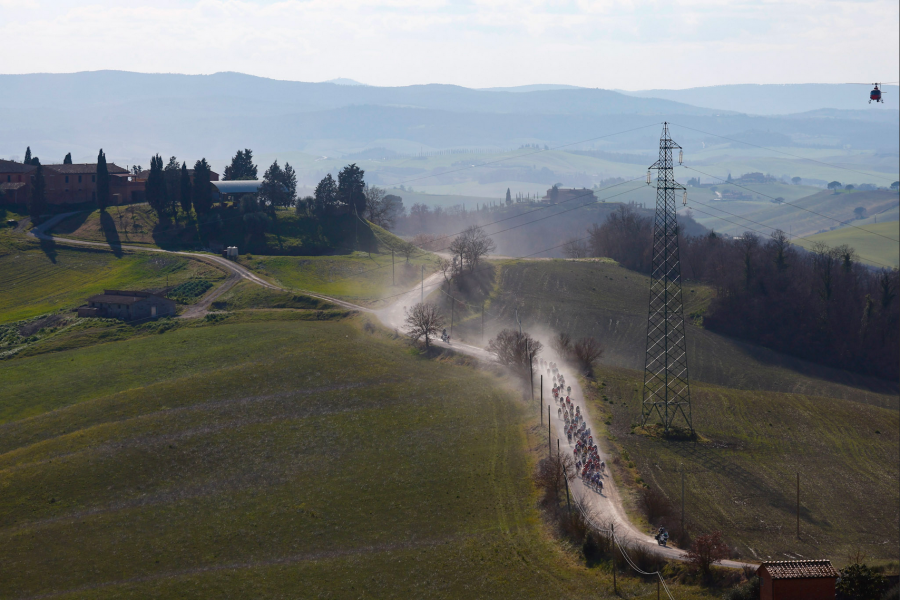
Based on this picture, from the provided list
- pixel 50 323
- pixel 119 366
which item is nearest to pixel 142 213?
pixel 50 323

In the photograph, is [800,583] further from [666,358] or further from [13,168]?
[13,168]

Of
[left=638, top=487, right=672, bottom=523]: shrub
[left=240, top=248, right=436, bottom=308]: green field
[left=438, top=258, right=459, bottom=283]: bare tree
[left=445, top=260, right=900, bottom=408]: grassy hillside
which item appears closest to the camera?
[left=638, top=487, right=672, bottom=523]: shrub

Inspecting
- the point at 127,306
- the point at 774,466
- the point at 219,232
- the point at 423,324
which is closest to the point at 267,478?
the point at 423,324

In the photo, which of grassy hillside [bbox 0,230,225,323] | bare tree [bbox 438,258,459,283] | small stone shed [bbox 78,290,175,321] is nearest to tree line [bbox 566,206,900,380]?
bare tree [bbox 438,258,459,283]

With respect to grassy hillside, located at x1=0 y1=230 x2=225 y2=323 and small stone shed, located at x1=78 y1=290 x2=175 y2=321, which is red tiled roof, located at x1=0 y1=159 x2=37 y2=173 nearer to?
grassy hillside, located at x1=0 y1=230 x2=225 y2=323

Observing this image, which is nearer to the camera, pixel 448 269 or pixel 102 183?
pixel 448 269
